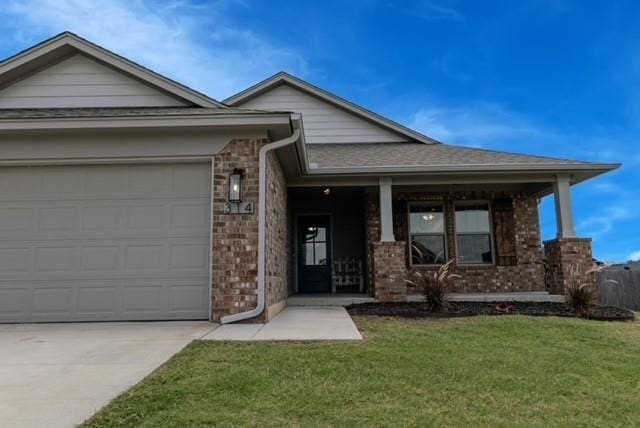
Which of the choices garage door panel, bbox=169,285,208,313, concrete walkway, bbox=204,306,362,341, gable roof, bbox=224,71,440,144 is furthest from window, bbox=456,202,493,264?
garage door panel, bbox=169,285,208,313

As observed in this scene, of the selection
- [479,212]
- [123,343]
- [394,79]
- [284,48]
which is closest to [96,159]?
[123,343]

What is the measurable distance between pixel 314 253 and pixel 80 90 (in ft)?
22.0

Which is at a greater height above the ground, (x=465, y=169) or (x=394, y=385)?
(x=465, y=169)

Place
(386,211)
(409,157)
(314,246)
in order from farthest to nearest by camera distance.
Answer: (314,246) < (409,157) < (386,211)

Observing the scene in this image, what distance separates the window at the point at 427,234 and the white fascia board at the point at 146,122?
5.46 metres

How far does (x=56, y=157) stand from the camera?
641cm

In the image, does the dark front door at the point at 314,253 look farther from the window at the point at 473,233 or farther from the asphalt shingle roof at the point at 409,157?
the window at the point at 473,233

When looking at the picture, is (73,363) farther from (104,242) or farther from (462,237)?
(462,237)

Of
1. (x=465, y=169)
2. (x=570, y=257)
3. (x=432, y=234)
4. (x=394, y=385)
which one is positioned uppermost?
(x=465, y=169)

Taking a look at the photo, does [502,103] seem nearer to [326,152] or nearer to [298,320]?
[326,152]

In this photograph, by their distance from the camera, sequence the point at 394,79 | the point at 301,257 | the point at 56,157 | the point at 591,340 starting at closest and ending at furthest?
the point at 591,340, the point at 56,157, the point at 301,257, the point at 394,79

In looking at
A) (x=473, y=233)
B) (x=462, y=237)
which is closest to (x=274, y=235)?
(x=462, y=237)

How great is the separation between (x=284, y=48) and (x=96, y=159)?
2748cm

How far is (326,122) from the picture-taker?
40.7 feet
